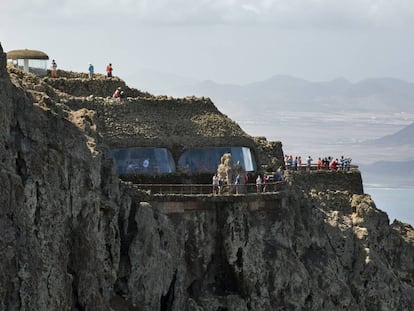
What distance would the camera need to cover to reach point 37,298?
7425cm

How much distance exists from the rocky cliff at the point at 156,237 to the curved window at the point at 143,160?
4.27 metres

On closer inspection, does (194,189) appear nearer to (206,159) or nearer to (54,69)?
(206,159)

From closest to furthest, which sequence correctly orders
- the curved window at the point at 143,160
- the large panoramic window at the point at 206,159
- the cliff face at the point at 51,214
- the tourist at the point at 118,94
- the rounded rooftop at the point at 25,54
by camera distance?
the cliff face at the point at 51,214 < the curved window at the point at 143,160 < the large panoramic window at the point at 206,159 < the tourist at the point at 118,94 < the rounded rooftop at the point at 25,54

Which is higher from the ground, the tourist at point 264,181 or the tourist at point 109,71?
the tourist at point 109,71

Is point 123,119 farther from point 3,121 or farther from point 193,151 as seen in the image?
point 3,121

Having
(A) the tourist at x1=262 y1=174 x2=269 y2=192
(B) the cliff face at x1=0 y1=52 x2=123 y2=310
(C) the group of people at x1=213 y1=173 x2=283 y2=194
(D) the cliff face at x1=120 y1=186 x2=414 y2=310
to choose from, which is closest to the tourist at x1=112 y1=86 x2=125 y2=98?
(C) the group of people at x1=213 y1=173 x2=283 y2=194

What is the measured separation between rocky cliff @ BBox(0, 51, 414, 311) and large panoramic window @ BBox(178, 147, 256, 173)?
427 centimetres

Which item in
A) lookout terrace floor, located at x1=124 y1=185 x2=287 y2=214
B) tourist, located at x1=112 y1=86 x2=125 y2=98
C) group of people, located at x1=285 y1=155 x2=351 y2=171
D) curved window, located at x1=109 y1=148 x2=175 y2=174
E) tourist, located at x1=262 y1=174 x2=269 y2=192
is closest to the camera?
lookout terrace floor, located at x1=124 y1=185 x2=287 y2=214

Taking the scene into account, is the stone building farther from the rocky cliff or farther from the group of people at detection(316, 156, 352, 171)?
the group of people at detection(316, 156, 352, 171)

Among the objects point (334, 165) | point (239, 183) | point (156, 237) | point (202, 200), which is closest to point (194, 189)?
point (202, 200)

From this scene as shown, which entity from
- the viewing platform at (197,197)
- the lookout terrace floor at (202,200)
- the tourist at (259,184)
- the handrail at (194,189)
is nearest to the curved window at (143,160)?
the handrail at (194,189)

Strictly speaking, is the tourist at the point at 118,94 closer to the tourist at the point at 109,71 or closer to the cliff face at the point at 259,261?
the tourist at the point at 109,71

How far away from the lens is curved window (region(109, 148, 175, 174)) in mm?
105625

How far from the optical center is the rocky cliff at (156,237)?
76.4 metres
